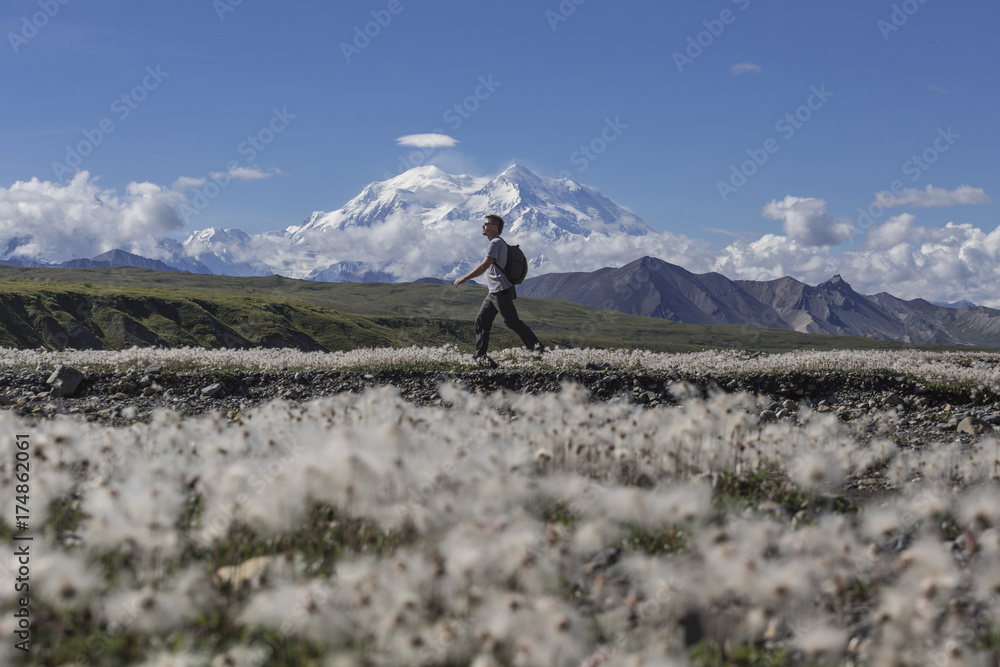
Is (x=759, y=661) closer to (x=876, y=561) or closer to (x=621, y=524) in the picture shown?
(x=876, y=561)

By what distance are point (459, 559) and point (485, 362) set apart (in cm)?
1473

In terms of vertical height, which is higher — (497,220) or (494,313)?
(497,220)

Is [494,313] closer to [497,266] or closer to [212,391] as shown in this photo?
[497,266]

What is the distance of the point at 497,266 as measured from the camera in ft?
59.7

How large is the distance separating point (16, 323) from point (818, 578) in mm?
97058

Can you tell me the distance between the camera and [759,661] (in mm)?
4160

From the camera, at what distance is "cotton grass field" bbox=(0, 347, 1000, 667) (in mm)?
3625

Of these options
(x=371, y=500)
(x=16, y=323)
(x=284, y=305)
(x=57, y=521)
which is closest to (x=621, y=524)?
(x=371, y=500)

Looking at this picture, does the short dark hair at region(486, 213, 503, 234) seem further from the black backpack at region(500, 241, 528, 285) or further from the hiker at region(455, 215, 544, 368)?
the black backpack at region(500, 241, 528, 285)

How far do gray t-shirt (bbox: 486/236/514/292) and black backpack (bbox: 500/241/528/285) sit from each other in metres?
0.14

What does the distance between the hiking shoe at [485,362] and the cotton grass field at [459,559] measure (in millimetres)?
10959

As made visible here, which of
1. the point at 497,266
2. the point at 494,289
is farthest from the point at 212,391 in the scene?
the point at 497,266

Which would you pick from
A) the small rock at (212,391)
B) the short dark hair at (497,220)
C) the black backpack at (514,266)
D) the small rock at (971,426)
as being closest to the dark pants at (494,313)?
the black backpack at (514,266)

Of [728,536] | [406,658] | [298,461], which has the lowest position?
[406,658]
